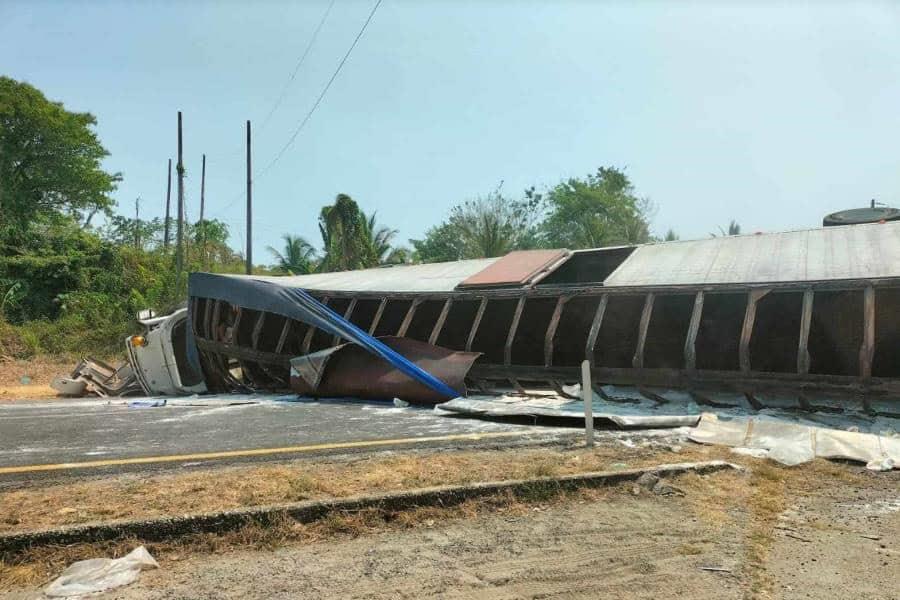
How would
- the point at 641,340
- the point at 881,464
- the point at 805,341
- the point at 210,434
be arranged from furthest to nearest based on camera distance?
1. the point at 641,340
2. the point at 805,341
3. the point at 210,434
4. the point at 881,464

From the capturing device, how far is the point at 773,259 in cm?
1017

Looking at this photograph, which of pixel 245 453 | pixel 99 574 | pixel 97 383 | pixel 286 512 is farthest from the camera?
pixel 97 383

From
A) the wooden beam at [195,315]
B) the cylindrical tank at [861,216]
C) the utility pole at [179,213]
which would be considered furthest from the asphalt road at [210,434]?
the utility pole at [179,213]

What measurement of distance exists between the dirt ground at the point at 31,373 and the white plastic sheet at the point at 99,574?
19.3 metres

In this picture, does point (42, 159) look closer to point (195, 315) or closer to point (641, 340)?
point (195, 315)

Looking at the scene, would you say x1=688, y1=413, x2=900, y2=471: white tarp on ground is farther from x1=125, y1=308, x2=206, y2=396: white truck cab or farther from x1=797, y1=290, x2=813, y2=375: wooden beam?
x1=125, y1=308, x2=206, y2=396: white truck cab

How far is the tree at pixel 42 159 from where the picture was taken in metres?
31.2

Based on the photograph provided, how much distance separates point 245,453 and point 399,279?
8807 millimetres

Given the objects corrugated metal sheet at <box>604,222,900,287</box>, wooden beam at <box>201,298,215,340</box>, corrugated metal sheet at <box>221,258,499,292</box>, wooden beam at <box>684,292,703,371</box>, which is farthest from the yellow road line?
wooden beam at <box>201,298,215,340</box>

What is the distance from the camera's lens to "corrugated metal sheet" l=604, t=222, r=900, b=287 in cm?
906

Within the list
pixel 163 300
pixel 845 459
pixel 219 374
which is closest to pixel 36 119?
pixel 163 300

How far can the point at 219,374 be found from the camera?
49.4ft

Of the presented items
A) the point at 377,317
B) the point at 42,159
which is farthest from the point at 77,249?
the point at 377,317

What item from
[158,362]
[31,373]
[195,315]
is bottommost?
[31,373]
